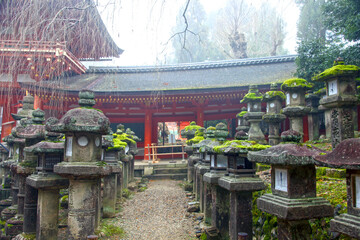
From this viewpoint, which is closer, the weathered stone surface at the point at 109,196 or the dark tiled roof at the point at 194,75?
the weathered stone surface at the point at 109,196

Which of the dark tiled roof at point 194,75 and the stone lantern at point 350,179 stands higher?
the dark tiled roof at point 194,75

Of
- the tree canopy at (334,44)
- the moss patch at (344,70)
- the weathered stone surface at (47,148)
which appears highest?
the tree canopy at (334,44)

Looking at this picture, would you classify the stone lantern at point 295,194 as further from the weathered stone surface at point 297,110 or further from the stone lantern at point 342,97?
the weathered stone surface at point 297,110

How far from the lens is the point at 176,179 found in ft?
39.6

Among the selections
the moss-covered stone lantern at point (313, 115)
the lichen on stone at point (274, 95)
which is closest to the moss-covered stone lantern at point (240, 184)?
the lichen on stone at point (274, 95)

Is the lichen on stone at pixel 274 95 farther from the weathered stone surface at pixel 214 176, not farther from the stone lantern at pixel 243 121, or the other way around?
the weathered stone surface at pixel 214 176

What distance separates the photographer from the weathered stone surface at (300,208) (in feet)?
8.54

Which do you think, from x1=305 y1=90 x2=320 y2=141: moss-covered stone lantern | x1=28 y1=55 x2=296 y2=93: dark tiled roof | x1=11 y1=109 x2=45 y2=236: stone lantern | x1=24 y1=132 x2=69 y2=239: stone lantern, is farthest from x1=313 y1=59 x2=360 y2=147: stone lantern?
x1=28 y1=55 x2=296 y2=93: dark tiled roof

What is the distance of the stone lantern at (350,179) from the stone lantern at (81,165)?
338 centimetres

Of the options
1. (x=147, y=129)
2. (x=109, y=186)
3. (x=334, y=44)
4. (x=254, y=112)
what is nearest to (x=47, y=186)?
(x=109, y=186)

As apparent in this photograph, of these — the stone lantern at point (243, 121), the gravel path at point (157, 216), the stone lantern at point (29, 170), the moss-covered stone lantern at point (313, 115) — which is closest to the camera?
the stone lantern at point (29, 170)

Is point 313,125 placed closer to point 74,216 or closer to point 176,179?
point 176,179

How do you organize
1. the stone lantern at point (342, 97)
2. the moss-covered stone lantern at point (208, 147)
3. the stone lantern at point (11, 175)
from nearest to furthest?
the moss-covered stone lantern at point (208, 147) → the stone lantern at point (342, 97) → the stone lantern at point (11, 175)

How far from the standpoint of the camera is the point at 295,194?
2740 millimetres
